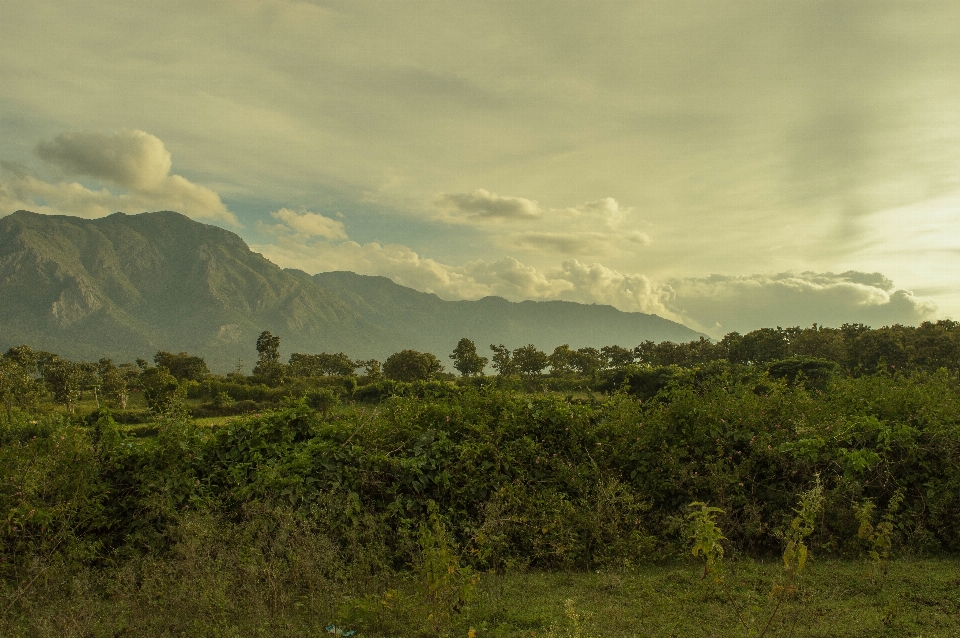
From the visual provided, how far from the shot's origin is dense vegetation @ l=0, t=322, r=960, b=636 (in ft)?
18.1

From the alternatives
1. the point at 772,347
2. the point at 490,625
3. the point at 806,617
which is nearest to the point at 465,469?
the point at 490,625

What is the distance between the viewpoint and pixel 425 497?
7457mm

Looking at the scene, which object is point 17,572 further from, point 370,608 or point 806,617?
point 806,617

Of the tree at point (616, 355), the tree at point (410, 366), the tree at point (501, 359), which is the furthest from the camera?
the tree at point (616, 355)

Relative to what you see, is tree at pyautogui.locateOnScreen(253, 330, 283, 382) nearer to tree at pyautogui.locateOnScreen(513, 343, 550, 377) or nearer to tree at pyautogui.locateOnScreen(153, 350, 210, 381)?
tree at pyautogui.locateOnScreen(153, 350, 210, 381)

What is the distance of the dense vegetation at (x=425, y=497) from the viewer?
5512 millimetres

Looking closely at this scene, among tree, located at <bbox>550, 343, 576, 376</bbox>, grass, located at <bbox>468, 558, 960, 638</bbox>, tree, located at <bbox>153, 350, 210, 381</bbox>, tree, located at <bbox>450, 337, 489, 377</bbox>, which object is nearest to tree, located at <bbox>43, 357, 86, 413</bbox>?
tree, located at <bbox>153, 350, 210, 381</bbox>

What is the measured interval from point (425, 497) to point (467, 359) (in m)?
78.3

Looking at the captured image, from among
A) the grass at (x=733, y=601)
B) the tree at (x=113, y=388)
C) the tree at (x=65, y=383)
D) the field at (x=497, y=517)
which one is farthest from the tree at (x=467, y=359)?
the grass at (x=733, y=601)

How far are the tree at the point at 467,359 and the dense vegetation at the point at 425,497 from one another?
247 feet

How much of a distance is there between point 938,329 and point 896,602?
60.0m

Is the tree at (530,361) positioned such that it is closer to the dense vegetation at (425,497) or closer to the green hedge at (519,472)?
the dense vegetation at (425,497)

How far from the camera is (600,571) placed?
6609 millimetres

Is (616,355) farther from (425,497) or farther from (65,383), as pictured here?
(425,497)
